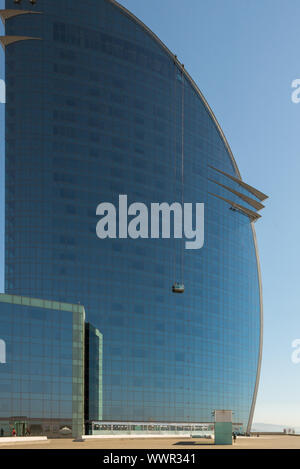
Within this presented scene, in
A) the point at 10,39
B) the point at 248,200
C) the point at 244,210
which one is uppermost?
the point at 10,39

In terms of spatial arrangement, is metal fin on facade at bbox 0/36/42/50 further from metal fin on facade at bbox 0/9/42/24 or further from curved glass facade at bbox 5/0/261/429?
metal fin on facade at bbox 0/9/42/24

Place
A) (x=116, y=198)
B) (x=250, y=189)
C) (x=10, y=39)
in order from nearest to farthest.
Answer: (x=10, y=39) → (x=116, y=198) → (x=250, y=189)

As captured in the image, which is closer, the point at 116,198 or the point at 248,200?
the point at 116,198

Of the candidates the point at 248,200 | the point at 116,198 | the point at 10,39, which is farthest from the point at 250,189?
the point at 10,39

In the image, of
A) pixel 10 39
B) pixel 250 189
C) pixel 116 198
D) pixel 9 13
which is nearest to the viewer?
pixel 10 39

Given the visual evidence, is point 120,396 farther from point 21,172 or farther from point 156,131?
point 156,131

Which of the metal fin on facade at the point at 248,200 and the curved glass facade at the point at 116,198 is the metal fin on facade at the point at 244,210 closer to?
the metal fin on facade at the point at 248,200

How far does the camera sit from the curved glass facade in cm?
12194

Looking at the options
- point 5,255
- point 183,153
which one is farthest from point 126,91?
point 5,255

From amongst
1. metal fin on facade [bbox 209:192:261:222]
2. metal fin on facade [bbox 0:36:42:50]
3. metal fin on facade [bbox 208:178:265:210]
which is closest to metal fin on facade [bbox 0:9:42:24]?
metal fin on facade [bbox 0:36:42:50]

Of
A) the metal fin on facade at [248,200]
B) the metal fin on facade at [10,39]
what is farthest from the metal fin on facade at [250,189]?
the metal fin on facade at [10,39]

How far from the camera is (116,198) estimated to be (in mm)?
131375

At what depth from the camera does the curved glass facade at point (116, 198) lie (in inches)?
4801

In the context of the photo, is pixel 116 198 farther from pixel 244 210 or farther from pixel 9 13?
pixel 244 210
